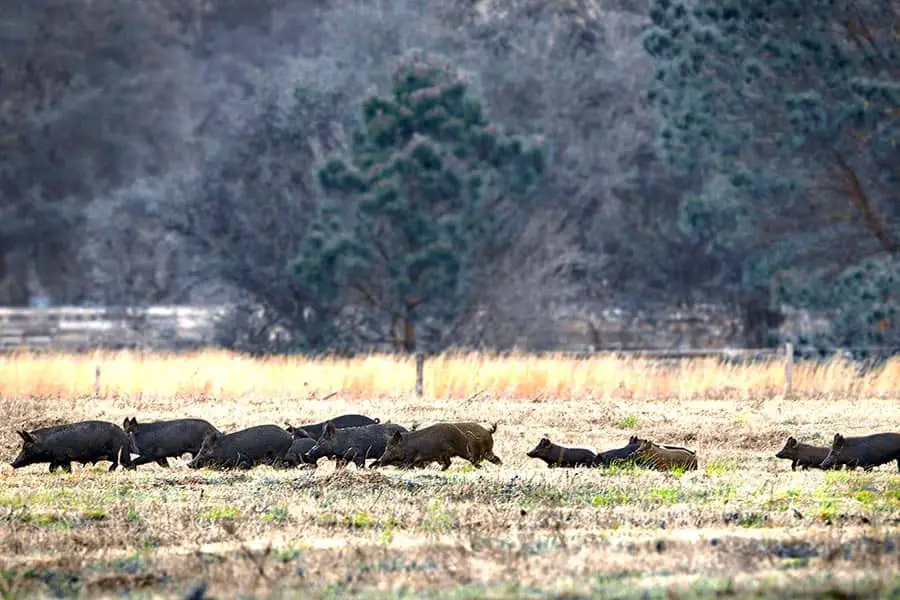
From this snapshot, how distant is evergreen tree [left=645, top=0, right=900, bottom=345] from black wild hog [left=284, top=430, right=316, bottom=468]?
2729 centimetres

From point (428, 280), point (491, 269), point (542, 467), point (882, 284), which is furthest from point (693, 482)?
point (491, 269)

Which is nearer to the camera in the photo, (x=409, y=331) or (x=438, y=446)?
(x=438, y=446)

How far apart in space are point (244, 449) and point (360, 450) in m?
1.26

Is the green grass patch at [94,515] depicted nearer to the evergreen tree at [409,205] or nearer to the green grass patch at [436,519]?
the green grass patch at [436,519]

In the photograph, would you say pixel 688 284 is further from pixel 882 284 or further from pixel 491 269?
pixel 882 284

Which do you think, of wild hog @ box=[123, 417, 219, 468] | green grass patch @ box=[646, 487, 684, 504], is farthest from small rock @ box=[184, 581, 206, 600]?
wild hog @ box=[123, 417, 219, 468]

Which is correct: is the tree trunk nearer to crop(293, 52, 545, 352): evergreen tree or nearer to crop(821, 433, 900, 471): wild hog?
crop(293, 52, 545, 352): evergreen tree

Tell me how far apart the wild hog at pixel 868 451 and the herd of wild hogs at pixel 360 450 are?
0.4 inches

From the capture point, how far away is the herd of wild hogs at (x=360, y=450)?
58.1 feet

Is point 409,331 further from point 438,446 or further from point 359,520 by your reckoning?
point 359,520

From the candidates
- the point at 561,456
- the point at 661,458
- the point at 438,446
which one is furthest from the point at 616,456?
the point at 438,446

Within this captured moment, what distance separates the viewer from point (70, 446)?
17.9 meters

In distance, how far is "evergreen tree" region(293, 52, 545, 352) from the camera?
4638 cm

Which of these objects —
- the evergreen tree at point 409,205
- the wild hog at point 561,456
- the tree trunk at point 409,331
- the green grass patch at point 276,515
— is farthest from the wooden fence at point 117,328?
the green grass patch at point 276,515
